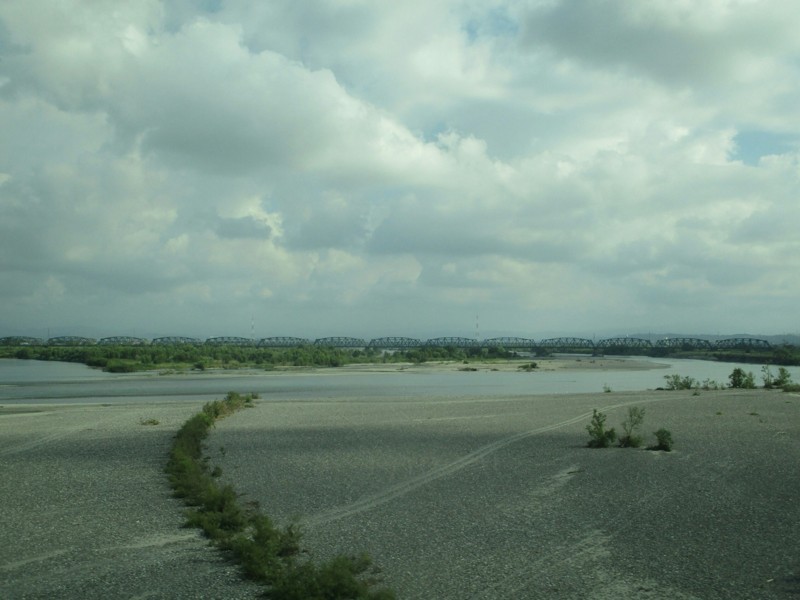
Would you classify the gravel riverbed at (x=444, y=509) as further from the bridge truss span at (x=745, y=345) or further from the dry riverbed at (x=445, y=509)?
the bridge truss span at (x=745, y=345)

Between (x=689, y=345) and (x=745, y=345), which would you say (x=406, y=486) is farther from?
(x=689, y=345)

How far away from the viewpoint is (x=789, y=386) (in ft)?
128

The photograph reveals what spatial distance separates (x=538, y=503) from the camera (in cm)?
1189

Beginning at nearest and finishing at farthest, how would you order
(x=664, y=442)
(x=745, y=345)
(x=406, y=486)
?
1. (x=406, y=486)
2. (x=664, y=442)
3. (x=745, y=345)

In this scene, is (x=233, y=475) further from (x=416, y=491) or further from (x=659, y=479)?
(x=659, y=479)

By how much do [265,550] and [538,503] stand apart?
201 inches

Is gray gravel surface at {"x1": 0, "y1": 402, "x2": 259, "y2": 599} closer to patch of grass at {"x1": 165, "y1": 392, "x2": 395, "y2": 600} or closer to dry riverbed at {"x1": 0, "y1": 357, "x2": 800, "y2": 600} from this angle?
dry riverbed at {"x1": 0, "y1": 357, "x2": 800, "y2": 600}

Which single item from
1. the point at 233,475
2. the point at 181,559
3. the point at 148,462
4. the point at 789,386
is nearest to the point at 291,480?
the point at 233,475

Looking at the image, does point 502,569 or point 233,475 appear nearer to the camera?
point 502,569

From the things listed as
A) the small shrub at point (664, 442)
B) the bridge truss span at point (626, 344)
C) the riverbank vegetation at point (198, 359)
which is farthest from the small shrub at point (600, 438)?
the bridge truss span at point (626, 344)

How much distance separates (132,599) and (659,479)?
396 inches

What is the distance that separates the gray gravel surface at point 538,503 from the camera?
8.12m

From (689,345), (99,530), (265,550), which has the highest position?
(689,345)

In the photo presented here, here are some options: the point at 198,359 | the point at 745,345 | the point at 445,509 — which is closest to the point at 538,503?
the point at 445,509
